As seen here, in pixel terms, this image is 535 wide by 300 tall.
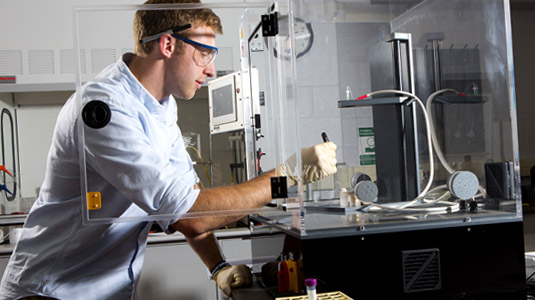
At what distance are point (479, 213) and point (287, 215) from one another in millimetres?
453

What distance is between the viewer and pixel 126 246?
140cm

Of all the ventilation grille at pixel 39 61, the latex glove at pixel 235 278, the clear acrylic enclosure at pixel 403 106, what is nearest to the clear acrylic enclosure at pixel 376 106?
the clear acrylic enclosure at pixel 403 106

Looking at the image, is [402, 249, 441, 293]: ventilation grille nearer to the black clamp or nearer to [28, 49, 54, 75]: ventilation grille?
the black clamp

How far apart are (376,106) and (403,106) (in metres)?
0.08

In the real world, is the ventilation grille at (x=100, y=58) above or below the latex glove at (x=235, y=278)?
above

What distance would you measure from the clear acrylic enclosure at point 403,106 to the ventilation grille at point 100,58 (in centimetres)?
34

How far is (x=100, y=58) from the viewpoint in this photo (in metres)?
1.11

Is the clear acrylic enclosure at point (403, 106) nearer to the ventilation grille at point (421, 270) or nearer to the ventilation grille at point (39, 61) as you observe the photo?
the ventilation grille at point (421, 270)

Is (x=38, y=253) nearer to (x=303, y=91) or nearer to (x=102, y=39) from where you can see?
(x=102, y=39)

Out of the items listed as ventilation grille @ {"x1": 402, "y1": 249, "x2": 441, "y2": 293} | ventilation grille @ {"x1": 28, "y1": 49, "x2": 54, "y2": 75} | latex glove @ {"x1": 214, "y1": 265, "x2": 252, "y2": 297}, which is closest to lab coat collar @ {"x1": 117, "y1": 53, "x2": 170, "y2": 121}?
latex glove @ {"x1": 214, "y1": 265, "x2": 252, "y2": 297}

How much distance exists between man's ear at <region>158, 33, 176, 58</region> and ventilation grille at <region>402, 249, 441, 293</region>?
0.68 meters

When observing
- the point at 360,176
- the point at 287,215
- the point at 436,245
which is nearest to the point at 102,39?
the point at 287,215

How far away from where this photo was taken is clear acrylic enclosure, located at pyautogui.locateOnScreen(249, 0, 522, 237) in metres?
1.20

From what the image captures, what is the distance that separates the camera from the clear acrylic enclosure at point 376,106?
113 centimetres
